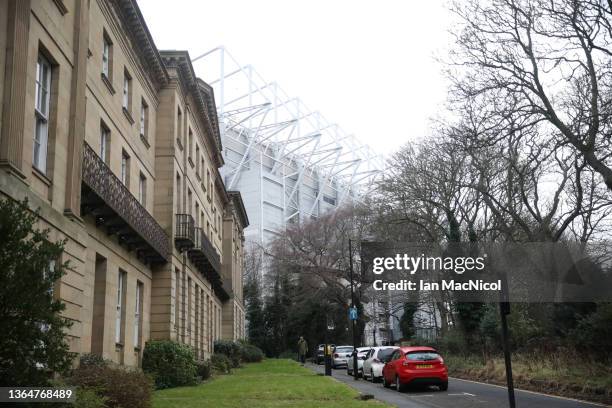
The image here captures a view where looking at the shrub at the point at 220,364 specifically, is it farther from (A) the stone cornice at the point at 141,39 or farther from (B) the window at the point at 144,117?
(A) the stone cornice at the point at 141,39

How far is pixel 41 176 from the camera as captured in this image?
13.8 m

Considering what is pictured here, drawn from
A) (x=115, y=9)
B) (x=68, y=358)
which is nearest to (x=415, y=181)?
(x=115, y=9)

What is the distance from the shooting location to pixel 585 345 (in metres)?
20.1

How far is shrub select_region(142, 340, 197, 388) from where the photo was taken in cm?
2386

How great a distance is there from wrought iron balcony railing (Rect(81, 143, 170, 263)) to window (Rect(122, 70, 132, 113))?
154 inches

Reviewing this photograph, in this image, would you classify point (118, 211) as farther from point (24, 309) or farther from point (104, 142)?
point (24, 309)

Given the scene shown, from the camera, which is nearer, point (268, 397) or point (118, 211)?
point (268, 397)

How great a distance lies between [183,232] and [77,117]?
13591 millimetres

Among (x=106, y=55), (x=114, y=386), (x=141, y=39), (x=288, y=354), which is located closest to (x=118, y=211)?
(x=106, y=55)

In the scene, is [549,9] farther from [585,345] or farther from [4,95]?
[4,95]

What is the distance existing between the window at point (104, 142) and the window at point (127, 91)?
2.65m

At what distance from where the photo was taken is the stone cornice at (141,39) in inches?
878

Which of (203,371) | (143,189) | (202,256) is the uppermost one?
(143,189)

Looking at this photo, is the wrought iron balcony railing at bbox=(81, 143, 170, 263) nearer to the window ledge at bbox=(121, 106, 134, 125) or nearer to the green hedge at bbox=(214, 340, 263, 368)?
the window ledge at bbox=(121, 106, 134, 125)
